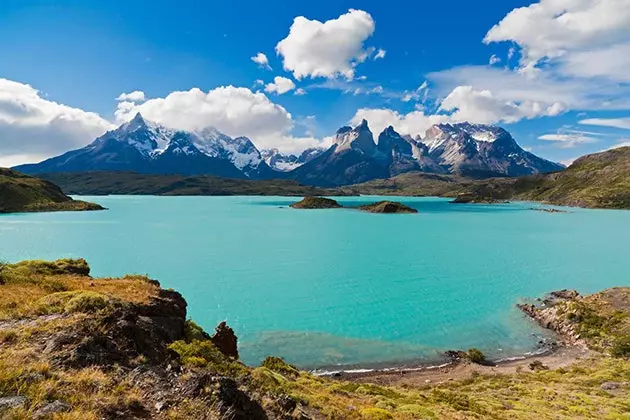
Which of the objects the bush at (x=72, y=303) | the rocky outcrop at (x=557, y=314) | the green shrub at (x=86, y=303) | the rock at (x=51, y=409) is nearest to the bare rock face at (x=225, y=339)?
the bush at (x=72, y=303)

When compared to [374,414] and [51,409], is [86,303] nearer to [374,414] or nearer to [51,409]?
[51,409]

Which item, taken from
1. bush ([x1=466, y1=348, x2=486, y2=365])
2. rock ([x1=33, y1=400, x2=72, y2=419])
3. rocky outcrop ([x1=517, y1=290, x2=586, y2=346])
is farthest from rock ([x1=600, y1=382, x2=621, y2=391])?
rock ([x1=33, y1=400, x2=72, y2=419])

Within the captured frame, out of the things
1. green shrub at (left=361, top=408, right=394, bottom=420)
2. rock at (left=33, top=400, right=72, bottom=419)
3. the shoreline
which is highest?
rock at (left=33, top=400, right=72, bottom=419)

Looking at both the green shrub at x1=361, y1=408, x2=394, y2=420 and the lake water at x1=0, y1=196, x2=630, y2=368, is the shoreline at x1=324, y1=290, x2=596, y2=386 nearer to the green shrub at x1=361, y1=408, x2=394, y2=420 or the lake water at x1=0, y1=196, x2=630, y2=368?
the lake water at x1=0, y1=196, x2=630, y2=368

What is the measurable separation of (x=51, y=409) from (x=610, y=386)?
1581 inches

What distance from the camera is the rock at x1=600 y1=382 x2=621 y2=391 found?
106 feet

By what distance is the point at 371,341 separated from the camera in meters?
49.2

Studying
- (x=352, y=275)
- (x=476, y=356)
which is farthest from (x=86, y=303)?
(x=352, y=275)

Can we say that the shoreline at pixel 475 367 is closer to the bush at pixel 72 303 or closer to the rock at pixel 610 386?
the rock at pixel 610 386

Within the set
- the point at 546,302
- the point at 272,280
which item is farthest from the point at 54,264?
the point at 546,302

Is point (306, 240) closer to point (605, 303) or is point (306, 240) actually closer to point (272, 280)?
point (272, 280)

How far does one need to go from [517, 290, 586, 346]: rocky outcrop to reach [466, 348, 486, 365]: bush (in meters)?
13.8

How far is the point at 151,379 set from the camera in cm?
1333

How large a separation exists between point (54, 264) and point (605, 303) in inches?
2801
